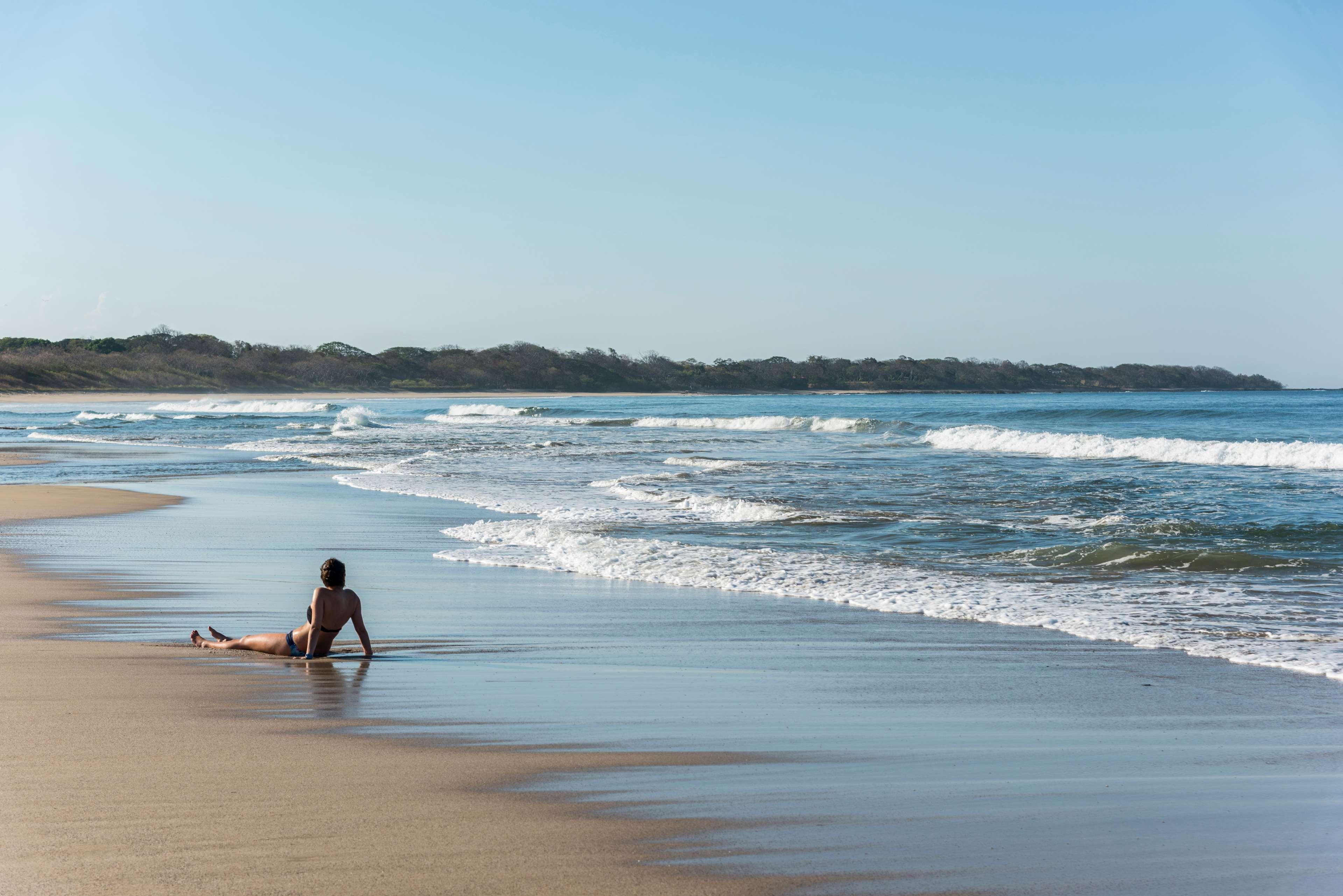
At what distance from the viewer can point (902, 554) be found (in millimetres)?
9898

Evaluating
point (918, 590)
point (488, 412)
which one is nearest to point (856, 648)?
point (918, 590)

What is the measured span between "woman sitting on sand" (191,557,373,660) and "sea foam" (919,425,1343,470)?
2082cm

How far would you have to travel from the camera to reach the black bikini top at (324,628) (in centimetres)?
572

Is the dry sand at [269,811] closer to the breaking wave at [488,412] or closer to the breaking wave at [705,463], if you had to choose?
the breaking wave at [705,463]

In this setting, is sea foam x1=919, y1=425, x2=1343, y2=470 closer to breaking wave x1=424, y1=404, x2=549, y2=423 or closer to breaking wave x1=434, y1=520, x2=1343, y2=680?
breaking wave x1=434, y1=520, x2=1343, y2=680

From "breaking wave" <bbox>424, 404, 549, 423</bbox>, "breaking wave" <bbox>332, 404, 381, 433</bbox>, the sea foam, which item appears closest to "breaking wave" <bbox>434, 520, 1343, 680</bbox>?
the sea foam

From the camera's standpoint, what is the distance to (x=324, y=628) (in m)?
5.73

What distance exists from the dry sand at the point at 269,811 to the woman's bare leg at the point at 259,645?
0.78 metres

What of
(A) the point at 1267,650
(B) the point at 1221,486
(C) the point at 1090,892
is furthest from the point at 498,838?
(B) the point at 1221,486

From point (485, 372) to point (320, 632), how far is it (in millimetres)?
105910

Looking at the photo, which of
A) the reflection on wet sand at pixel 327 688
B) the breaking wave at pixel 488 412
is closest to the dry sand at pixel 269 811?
the reflection on wet sand at pixel 327 688

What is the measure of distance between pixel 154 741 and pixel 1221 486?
53.8 feet

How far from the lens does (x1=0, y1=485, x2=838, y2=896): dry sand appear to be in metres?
2.85

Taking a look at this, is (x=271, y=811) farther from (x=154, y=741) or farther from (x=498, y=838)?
(x=154, y=741)
